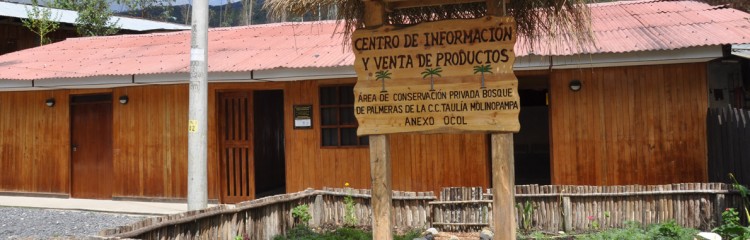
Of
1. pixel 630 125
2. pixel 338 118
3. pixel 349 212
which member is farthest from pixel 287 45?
pixel 630 125

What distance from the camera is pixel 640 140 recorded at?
9.26 m

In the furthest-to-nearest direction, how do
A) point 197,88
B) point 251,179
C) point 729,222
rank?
point 251,179
point 197,88
point 729,222

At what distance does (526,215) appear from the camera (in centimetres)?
761

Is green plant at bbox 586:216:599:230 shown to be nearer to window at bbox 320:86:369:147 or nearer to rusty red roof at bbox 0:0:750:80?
rusty red roof at bbox 0:0:750:80

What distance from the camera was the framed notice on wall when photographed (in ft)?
35.2

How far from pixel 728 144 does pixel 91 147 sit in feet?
36.2

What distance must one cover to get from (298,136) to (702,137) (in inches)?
244

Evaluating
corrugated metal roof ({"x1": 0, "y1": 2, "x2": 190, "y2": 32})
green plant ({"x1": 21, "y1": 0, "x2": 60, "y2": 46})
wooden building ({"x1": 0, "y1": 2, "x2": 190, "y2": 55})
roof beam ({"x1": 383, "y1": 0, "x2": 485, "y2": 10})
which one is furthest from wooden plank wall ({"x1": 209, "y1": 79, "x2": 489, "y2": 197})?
corrugated metal roof ({"x1": 0, "y1": 2, "x2": 190, "y2": 32})

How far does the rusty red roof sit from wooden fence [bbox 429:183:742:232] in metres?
1.78

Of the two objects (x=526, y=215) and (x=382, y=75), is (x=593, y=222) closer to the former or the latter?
(x=526, y=215)

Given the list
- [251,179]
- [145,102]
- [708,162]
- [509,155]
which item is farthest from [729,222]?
[145,102]

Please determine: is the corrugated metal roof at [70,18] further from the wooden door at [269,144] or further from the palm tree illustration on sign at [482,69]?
the palm tree illustration on sign at [482,69]

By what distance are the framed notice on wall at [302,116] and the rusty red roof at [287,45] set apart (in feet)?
3.01

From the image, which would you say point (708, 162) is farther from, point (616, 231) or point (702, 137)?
point (616, 231)
